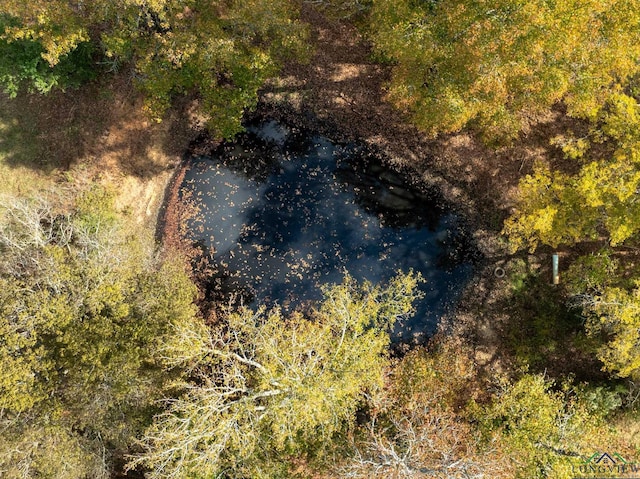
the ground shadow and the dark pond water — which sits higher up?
the ground shadow

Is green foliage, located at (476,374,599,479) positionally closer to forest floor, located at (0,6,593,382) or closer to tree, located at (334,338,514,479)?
tree, located at (334,338,514,479)

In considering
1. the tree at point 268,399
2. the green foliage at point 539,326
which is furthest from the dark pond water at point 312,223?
the tree at point 268,399

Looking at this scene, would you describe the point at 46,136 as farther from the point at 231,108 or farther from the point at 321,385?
the point at 321,385

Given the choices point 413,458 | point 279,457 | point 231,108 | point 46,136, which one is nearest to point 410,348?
point 413,458

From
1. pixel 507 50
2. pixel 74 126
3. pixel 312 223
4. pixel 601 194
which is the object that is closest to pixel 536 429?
pixel 601 194

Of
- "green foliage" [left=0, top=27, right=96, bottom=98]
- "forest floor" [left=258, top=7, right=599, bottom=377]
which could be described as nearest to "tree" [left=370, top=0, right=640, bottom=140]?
"forest floor" [left=258, top=7, right=599, bottom=377]

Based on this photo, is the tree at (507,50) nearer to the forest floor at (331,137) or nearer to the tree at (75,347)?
the forest floor at (331,137)

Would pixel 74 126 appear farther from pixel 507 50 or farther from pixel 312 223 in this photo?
pixel 507 50

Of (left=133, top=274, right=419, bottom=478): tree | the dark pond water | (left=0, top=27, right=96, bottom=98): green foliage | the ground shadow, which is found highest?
(left=0, top=27, right=96, bottom=98): green foliage
